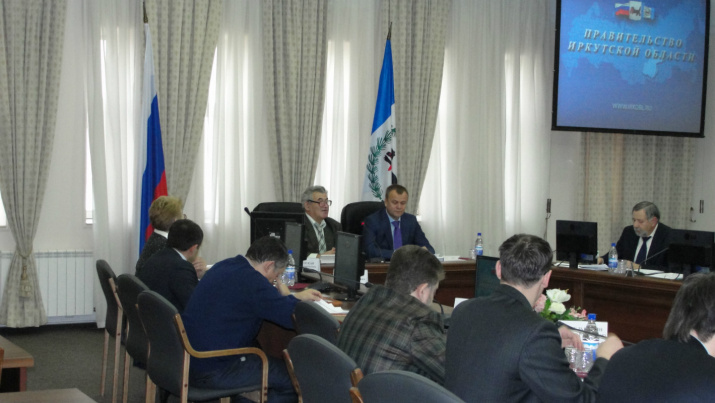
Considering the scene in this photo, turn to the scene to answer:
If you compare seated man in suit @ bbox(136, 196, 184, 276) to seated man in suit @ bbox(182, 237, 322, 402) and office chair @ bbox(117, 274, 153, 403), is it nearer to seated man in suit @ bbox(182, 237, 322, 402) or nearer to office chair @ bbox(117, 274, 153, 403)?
office chair @ bbox(117, 274, 153, 403)

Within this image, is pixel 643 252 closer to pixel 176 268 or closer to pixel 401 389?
A: pixel 176 268

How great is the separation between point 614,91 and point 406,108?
95.1 inches

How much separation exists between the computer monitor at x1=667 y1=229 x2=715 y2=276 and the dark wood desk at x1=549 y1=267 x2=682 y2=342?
0.21 meters

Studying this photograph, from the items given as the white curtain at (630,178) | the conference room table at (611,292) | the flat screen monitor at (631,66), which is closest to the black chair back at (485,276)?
the conference room table at (611,292)

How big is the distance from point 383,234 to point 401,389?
462 centimetres

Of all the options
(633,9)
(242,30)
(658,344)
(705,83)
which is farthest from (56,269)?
(705,83)

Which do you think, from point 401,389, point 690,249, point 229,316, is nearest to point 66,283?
point 229,316

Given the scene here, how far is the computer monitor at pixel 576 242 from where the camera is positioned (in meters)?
6.33

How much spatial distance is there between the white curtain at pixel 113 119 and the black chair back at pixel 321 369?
192 inches

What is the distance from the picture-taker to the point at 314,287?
5.02 metres

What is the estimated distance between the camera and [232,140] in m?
7.59

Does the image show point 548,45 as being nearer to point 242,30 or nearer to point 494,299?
point 242,30

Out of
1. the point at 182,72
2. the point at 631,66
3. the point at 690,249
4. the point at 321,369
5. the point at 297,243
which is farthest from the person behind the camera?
the point at 631,66

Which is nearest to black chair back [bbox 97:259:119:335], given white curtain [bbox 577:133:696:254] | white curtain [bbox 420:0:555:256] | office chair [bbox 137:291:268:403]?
office chair [bbox 137:291:268:403]
